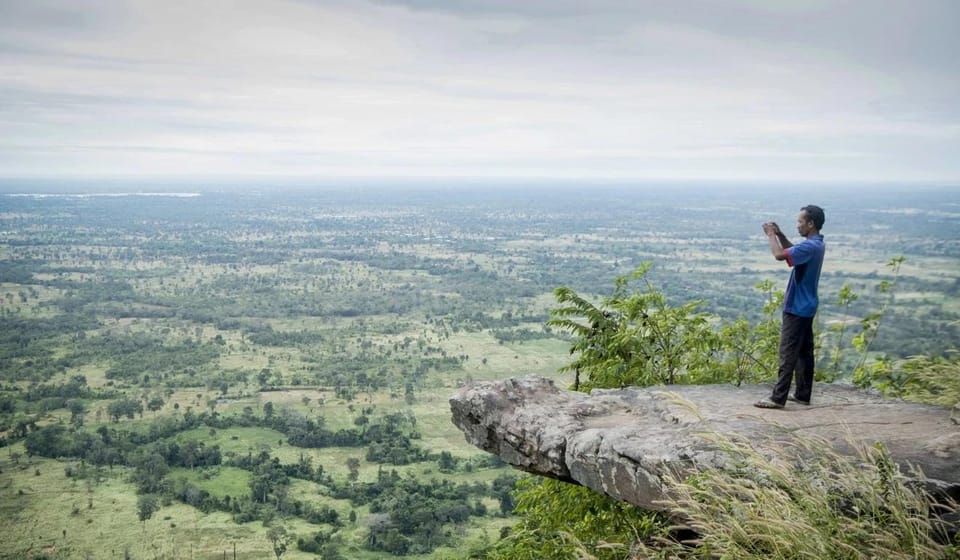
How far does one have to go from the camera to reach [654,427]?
831 centimetres

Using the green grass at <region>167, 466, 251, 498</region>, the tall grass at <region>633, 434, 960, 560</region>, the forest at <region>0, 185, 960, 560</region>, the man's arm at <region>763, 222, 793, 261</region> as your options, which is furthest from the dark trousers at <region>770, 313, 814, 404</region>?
the green grass at <region>167, 466, 251, 498</region>

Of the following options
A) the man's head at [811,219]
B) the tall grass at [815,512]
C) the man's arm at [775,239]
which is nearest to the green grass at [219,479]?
the man's arm at [775,239]

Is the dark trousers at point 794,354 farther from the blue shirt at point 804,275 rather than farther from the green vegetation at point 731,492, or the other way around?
the green vegetation at point 731,492

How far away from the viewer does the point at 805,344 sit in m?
8.94

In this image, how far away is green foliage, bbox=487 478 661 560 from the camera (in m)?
8.19

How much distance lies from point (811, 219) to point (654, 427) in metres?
3.28

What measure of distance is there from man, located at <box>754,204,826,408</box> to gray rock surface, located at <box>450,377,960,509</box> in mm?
361

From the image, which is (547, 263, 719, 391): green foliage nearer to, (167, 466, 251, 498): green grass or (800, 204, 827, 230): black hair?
(800, 204, 827, 230): black hair

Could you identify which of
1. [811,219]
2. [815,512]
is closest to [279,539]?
[811,219]

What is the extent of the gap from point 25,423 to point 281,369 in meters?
30.8

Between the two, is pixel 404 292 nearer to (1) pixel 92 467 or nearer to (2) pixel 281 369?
(2) pixel 281 369

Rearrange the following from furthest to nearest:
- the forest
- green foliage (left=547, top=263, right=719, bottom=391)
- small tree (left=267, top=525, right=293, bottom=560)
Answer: small tree (left=267, top=525, right=293, bottom=560), the forest, green foliage (left=547, top=263, right=719, bottom=391)

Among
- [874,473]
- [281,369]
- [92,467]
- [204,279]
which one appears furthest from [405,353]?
[874,473]

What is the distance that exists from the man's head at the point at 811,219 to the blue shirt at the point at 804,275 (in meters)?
0.11
